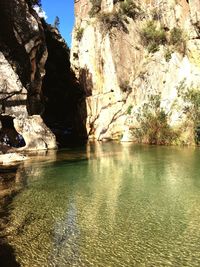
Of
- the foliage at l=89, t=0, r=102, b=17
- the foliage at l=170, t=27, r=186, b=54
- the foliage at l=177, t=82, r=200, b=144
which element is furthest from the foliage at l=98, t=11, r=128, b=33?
the foliage at l=177, t=82, r=200, b=144

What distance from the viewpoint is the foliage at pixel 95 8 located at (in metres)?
51.4

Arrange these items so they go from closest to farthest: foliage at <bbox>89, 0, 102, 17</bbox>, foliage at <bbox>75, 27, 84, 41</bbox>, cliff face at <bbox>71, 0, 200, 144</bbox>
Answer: cliff face at <bbox>71, 0, 200, 144</bbox> → foliage at <bbox>89, 0, 102, 17</bbox> → foliage at <bbox>75, 27, 84, 41</bbox>

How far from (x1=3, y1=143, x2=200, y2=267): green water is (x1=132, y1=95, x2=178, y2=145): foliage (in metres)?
15.9

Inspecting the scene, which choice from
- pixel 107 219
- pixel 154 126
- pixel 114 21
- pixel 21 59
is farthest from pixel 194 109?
pixel 114 21

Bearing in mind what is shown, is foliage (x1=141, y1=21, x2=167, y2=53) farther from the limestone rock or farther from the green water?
the green water

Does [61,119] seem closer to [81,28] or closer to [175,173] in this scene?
[81,28]

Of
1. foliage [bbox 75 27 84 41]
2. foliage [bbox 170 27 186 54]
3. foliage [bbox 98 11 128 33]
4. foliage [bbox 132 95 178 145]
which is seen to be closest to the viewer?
foliage [bbox 132 95 178 145]

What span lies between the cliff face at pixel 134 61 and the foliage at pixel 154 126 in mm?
101

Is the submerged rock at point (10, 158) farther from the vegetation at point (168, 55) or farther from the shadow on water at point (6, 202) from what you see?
the vegetation at point (168, 55)

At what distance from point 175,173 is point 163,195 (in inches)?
175

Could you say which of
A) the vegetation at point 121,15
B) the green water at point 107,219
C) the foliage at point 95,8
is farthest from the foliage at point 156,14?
the green water at point 107,219

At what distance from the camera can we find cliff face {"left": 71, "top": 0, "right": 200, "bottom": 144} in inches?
1458

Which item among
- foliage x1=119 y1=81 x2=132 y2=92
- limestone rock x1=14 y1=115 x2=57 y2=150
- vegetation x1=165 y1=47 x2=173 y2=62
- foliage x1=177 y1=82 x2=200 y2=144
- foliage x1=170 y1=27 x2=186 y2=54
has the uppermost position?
foliage x1=170 y1=27 x2=186 y2=54

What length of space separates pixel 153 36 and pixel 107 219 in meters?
40.5
